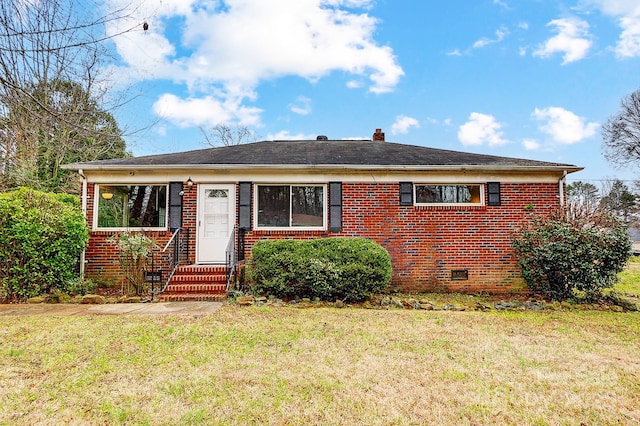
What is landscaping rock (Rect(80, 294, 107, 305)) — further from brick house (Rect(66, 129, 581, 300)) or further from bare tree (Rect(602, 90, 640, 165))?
bare tree (Rect(602, 90, 640, 165))

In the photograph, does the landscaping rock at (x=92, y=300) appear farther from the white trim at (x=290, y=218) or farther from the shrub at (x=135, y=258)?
the white trim at (x=290, y=218)

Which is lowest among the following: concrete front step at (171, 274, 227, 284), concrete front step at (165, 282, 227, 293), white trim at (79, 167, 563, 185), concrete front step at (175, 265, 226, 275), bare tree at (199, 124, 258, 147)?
concrete front step at (165, 282, 227, 293)

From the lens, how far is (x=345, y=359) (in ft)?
12.8

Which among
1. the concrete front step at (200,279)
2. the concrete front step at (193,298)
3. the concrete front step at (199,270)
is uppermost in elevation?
the concrete front step at (199,270)

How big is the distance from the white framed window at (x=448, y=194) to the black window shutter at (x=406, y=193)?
15cm

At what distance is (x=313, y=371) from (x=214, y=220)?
6074 millimetres

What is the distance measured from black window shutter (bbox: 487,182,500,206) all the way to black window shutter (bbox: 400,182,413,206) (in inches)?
74.8

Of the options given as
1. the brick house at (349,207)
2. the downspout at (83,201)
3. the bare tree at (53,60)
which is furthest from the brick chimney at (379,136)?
the bare tree at (53,60)

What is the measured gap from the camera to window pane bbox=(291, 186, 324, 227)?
896cm

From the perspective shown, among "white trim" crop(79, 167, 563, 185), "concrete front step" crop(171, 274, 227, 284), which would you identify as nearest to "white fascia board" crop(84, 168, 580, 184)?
"white trim" crop(79, 167, 563, 185)

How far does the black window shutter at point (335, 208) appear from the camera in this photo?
28.9ft

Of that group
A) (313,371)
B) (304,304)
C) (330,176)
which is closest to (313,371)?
(313,371)

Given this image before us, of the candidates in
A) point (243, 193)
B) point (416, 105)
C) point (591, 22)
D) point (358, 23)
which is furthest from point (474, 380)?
point (416, 105)

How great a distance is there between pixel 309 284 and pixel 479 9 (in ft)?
34.3
